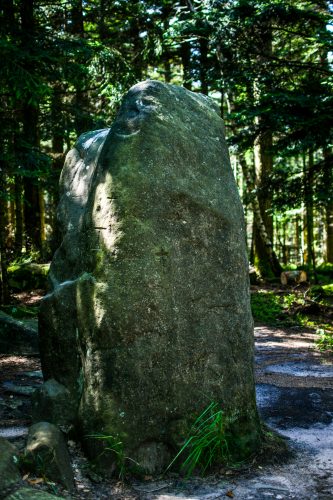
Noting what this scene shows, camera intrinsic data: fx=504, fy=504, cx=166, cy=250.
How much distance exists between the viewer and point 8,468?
3.13m

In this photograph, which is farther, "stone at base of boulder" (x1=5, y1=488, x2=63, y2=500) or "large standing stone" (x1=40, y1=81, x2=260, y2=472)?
"large standing stone" (x1=40, y1=81, x2=260, y2=472)

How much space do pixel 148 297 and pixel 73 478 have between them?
1354 millimetres

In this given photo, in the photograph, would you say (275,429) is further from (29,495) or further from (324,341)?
(324,341)

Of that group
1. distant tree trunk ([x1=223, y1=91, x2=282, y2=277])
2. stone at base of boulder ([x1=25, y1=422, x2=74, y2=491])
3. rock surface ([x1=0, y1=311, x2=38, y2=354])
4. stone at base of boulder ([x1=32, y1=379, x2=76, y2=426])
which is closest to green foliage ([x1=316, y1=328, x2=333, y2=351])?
rock surface ([x1=0, y1=311, x2=38, y2=354])

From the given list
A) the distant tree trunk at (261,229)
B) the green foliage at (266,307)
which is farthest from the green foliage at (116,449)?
the distant tree trunk at (261,229)

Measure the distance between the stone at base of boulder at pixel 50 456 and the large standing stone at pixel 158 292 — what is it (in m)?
0.26

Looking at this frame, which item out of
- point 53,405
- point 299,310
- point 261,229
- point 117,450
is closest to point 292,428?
point 117,450

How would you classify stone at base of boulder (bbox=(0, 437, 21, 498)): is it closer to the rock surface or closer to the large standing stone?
the large standing stone

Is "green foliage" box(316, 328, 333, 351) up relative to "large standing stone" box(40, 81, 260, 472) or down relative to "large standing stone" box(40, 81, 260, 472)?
down

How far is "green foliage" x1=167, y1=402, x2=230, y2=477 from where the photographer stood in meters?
3.68

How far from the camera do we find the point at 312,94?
30.2 feet

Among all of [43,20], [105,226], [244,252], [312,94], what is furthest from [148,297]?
[43,20]

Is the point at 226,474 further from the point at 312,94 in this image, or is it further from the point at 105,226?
the point at 312,94

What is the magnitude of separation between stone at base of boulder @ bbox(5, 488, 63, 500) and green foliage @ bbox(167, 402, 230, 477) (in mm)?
1006
